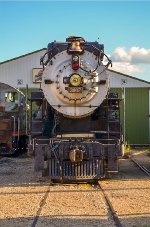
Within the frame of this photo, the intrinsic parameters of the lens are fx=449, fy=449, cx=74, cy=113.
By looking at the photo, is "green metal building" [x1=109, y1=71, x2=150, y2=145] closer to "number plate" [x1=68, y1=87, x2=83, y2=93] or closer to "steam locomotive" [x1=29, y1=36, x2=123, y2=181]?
"steam locomotive" [x1=29, y1=36, x2=123, y2=181]

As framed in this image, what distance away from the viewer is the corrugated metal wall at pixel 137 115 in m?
24.5

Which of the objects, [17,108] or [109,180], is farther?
[17,108]

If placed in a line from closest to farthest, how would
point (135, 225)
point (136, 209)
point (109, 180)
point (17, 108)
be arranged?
point (135, 225)
point (136, 209)
point (109, 180)
point (17, 108)

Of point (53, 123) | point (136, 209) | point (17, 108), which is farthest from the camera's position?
point (17, 108)

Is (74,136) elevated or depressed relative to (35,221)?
elevated

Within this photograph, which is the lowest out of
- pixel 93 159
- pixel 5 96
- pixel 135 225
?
pixel 135 225

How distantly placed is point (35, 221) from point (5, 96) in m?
11.4

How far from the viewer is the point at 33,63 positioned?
25031 millimetres

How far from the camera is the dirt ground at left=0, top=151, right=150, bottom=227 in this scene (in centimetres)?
673

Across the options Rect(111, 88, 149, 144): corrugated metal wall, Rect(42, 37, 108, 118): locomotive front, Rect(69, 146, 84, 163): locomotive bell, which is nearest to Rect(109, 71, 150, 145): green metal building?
Rect(111, 88, 149, 144): corrugated metal wall

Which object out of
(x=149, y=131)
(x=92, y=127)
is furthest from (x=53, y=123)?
(x=149, y=131)

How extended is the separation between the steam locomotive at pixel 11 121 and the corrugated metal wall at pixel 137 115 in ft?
26.9

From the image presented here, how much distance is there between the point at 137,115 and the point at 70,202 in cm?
1731

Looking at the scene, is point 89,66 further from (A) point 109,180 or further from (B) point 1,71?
(B) point 1,71
